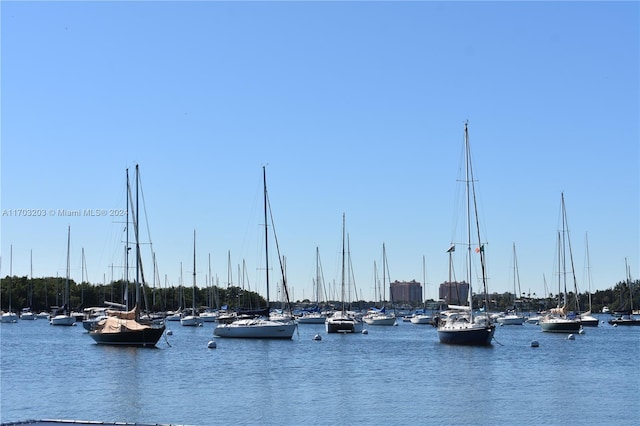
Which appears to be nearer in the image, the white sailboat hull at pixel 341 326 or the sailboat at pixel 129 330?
the sailboat at pixel 129 330

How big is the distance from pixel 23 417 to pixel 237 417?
26.8ft

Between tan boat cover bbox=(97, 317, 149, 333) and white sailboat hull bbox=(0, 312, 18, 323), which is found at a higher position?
white sailboat hull bbox=(0, 312, 18, 323)

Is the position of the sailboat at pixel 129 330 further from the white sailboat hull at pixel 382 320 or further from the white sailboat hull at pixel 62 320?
the white sailboat hull at pixel 382 320

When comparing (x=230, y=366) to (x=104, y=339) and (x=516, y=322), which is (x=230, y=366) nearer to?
(x=104, y=339)

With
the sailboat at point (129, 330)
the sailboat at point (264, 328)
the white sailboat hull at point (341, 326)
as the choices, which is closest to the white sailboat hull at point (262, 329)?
the sailboat at point (264, 328)

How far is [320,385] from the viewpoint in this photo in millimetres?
46656

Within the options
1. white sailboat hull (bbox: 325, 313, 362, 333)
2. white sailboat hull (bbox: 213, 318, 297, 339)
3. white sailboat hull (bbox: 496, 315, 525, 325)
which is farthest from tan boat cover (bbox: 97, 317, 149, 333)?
white sailboat hull (bbox: 496, 315, 525, 325)

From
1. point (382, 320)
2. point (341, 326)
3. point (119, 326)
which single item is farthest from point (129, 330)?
point (382, 320)

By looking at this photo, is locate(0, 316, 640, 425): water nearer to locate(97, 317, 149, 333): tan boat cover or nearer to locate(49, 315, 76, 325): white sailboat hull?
locate(97, 317, 149, 333): tan boat cover

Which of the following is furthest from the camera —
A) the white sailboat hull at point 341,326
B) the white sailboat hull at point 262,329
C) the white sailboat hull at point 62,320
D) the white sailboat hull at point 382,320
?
the white sailboat hull at point 382,320

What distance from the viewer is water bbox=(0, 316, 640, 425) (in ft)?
117

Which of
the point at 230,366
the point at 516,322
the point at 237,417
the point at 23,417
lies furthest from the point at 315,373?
the point at 516,322

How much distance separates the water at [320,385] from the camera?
117 ft

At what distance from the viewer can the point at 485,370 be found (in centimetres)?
5541
